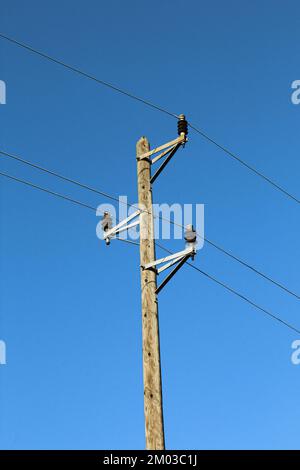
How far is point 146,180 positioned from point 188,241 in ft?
4.38

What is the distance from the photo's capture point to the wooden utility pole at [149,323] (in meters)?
10.7

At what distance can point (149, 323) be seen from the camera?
11.5 m

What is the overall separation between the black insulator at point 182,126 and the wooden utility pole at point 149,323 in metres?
0.56

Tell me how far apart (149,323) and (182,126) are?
3.49 meters

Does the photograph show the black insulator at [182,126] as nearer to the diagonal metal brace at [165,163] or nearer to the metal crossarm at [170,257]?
the diagonal metal brace at [165,163]

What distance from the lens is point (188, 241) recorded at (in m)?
12.2

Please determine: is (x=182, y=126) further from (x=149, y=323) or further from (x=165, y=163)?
(x=149, y=323)

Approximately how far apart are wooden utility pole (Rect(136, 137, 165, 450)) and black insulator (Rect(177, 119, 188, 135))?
22.1 inches
